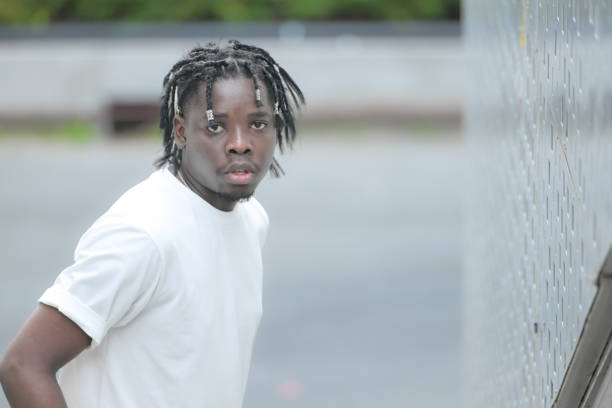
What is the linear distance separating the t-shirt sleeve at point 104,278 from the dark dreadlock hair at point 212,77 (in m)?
0.30

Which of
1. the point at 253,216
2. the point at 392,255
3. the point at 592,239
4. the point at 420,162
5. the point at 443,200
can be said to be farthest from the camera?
the point at 420,162

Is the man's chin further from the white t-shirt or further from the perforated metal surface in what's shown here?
the perforated metal surface

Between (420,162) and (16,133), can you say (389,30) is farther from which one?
(16,133)

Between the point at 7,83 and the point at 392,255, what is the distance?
672cm

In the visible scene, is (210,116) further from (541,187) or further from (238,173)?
(541,187)

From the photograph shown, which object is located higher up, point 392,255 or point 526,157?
point 526,157

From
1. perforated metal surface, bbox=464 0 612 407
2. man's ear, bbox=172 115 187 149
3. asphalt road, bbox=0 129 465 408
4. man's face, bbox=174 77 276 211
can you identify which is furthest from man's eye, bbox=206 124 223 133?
asphalt road, bbox=0 129 465 408

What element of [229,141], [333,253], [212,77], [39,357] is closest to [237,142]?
[229,141]

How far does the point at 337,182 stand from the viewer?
32.9 feet

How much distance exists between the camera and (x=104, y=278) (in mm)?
1702

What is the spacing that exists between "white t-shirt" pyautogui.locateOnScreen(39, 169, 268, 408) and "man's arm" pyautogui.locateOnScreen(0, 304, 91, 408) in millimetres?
32

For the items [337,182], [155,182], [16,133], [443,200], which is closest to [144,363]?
[155,182]

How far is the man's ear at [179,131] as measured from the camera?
2.01m

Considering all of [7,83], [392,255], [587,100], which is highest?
[587,100]
